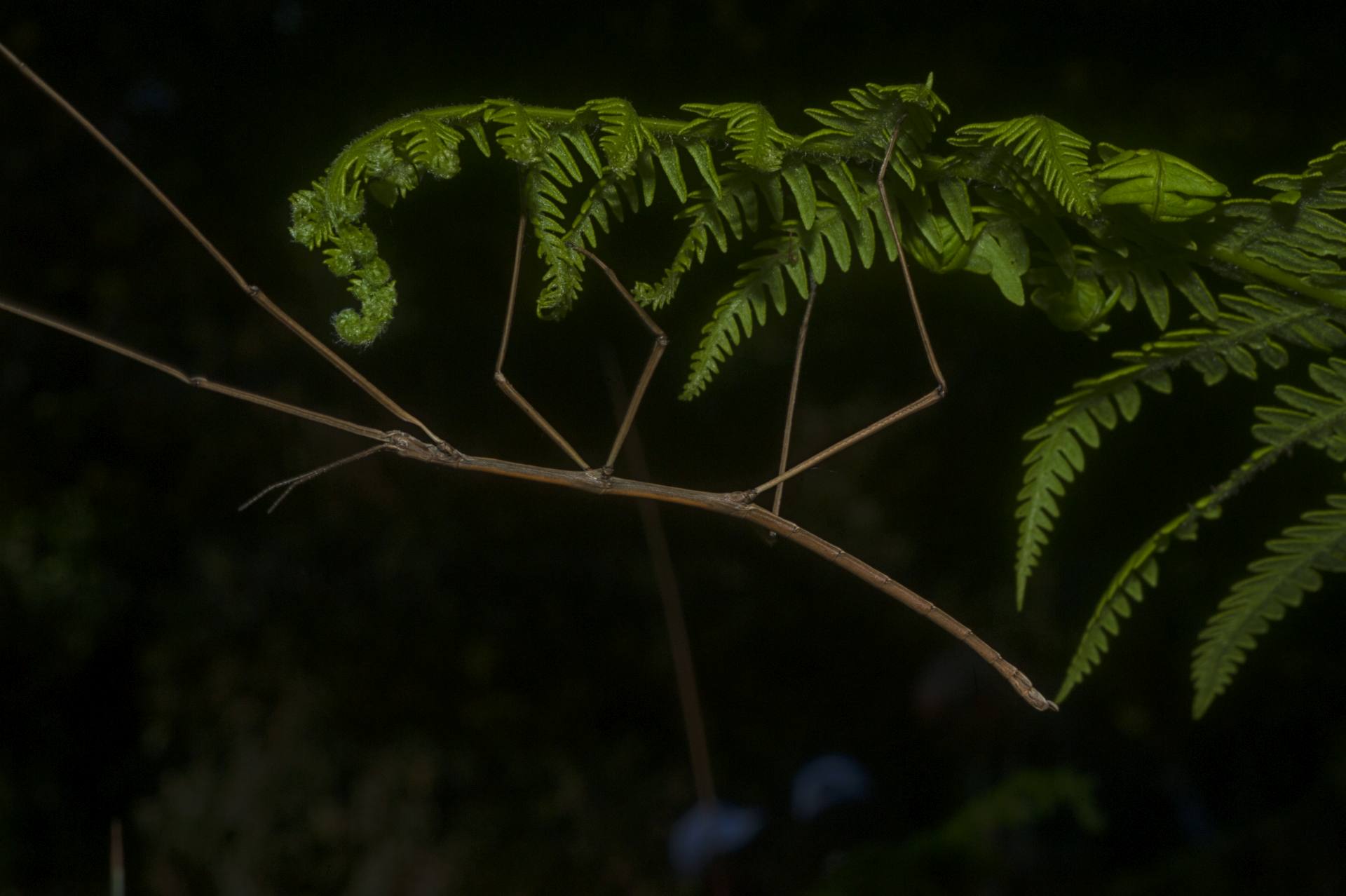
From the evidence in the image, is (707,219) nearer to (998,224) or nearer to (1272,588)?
(998,224)

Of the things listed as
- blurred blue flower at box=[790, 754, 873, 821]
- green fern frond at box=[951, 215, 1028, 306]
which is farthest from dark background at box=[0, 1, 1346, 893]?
green fern frond at box=[951, 215, 1028, 306]

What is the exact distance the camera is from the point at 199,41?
298 cm

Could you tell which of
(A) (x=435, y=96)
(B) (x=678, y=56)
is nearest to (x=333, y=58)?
(A) (x=435, y=96)

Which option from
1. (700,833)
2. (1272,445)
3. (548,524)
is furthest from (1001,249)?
(700,833)

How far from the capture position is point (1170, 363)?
4.31 ft

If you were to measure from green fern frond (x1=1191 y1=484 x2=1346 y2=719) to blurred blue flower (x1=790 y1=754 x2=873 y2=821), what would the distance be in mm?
2811

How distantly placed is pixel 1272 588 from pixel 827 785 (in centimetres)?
305

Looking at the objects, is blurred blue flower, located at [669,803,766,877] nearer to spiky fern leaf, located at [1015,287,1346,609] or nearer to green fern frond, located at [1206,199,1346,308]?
spiky fern leaf, located at [1015,287,1346,609]

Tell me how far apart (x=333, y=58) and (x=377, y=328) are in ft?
6.43

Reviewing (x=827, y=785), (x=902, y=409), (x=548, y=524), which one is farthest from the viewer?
(x=827, y=785)

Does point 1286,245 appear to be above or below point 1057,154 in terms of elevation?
below

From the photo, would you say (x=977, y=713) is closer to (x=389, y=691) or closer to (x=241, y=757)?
(x=389, y=691)

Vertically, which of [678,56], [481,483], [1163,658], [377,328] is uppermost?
[678,56]

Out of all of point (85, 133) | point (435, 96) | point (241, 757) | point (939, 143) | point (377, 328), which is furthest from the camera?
point (241, 757)
